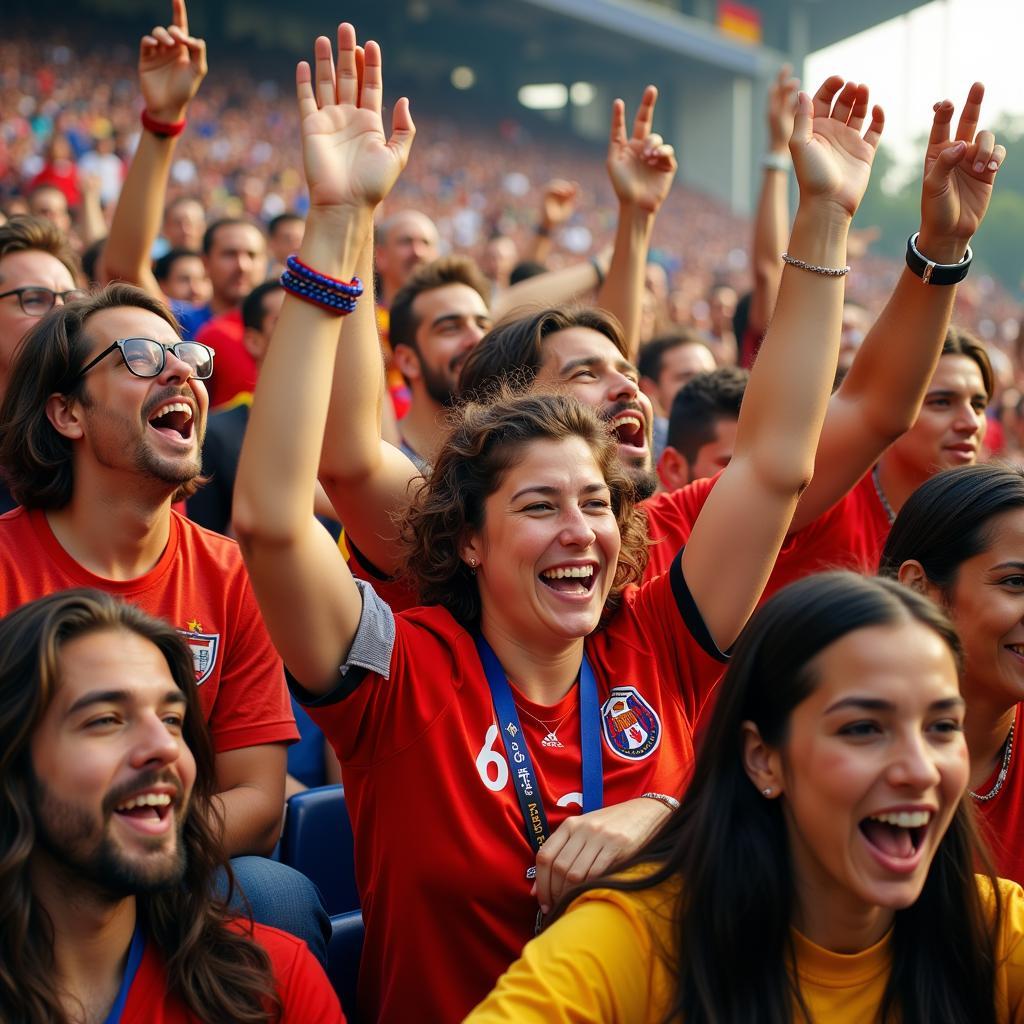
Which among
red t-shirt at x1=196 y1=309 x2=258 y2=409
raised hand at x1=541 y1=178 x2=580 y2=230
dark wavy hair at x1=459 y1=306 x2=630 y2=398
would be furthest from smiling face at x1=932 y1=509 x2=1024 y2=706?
raised hand at x1=541 y1=178 x2=580 y2=230

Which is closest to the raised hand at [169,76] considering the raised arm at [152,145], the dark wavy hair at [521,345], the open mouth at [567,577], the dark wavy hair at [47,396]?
the raised arm at [152,145]

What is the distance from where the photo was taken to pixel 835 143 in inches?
107

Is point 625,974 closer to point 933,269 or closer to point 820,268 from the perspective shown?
point 820,268

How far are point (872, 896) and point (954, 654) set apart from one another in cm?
42

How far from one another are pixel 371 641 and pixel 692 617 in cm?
69

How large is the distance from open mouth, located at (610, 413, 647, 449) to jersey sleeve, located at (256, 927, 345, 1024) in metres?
1.65

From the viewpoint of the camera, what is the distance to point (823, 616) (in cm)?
205

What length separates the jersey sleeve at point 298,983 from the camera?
2191 mm

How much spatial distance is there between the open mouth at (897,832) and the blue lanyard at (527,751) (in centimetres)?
58

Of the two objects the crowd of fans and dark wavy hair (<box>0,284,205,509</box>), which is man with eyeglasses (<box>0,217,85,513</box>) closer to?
dark wavy hair (<box>0,284,205,509</box>)

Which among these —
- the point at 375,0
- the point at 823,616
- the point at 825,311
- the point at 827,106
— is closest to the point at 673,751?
the point at 823,616

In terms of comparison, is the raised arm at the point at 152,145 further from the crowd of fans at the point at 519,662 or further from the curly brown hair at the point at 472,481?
the curly brown hair at the point at 472,481

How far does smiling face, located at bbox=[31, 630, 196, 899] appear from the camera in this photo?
2.03 m

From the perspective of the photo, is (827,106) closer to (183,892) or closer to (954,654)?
(954,654)
